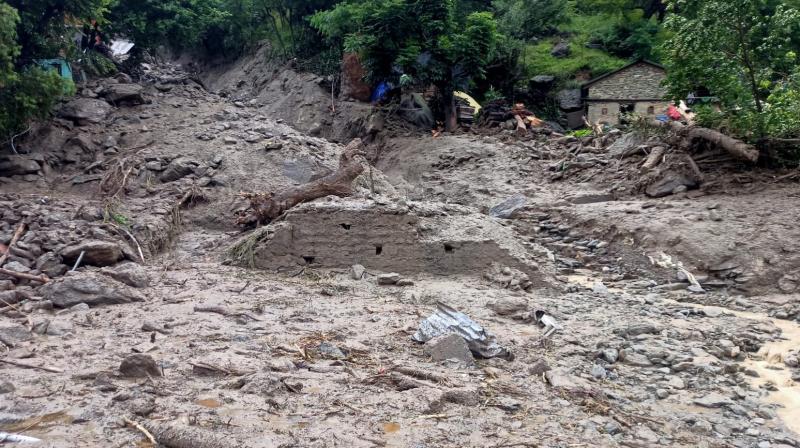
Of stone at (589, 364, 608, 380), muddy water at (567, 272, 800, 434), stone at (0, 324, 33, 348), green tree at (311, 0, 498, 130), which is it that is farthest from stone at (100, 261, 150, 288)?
green tree at (311, 0, 498, 130)

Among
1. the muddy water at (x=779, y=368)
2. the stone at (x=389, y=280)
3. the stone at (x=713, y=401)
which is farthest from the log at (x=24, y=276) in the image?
the muddy water at (x=779, y=368)

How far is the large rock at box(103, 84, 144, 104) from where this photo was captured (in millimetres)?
15961

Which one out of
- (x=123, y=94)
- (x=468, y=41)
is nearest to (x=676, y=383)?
(x=468, y=41)

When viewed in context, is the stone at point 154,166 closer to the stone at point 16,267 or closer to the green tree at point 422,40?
the stone at point 16,267

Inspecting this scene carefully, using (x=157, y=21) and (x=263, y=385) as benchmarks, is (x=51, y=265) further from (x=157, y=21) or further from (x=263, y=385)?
(x=157, y=21)

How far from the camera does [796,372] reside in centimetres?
632

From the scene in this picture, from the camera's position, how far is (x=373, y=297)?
786 cm

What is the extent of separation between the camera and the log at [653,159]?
1259 centimetres

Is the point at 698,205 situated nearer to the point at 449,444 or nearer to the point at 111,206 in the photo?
the point at 449,444

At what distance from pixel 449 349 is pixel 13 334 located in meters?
3.55

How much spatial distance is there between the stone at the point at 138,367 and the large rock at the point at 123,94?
1289 cm

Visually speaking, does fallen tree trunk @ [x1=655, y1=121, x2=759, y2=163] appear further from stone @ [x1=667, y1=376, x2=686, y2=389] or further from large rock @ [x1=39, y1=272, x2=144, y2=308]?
large rock @ [x1=39, y1=272, x2=144, y2=308]

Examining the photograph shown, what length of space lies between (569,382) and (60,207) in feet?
26.0

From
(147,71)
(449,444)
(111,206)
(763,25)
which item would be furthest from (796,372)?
(147,71)
